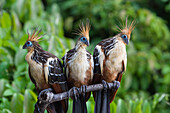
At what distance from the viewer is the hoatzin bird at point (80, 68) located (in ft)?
4.21

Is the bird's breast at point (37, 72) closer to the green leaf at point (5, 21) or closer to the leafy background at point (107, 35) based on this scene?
the leafy background at point (107, 35)

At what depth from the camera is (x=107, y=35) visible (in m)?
3.70

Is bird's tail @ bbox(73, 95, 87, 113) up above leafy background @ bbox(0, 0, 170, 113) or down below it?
below

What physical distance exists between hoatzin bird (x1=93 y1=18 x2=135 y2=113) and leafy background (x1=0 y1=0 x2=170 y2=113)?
1086 millimetres

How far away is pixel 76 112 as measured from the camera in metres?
1.30

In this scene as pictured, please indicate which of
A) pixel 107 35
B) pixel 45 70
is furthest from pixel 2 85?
pixel 107 35

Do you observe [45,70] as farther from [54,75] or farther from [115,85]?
[115,85]

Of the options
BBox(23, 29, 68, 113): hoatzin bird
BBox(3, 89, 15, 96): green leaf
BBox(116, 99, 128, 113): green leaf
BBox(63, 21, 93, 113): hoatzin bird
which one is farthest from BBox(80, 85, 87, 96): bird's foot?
BBox(3, 89, 15, 96): green leaf

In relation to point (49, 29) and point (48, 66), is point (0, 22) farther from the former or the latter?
point (48, 66)

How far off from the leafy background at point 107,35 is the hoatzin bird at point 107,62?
1.09 meters

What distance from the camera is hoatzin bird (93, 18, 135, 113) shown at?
1.33 meters

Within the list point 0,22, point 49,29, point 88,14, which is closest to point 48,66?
point 49,29

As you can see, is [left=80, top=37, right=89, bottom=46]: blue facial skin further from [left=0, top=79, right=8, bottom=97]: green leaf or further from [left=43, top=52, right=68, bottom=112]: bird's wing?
[left=0, top=79, right=8, bottom=97]: green leaf

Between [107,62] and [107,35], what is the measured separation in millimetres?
2395
